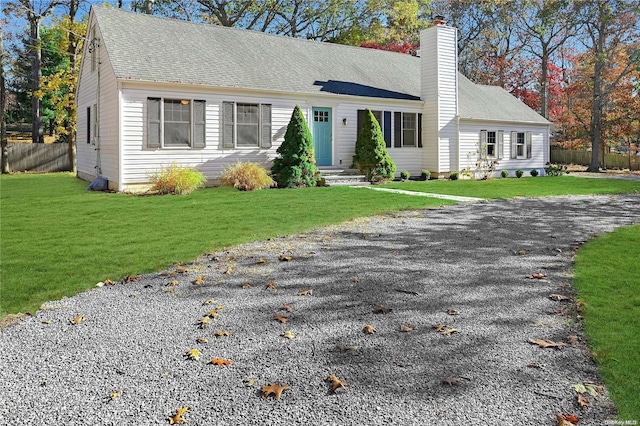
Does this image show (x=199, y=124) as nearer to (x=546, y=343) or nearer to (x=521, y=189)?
(x=521, y=189)

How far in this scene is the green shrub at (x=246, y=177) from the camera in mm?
14961

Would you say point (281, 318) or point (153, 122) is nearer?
point (281, 318)

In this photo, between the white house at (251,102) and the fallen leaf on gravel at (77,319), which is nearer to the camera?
the fallen leaf on gravel at (77,319)

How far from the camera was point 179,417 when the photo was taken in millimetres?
2812

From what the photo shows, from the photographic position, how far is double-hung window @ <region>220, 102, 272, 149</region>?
16.2 metres

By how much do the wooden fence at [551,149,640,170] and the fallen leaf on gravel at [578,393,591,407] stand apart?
103ft

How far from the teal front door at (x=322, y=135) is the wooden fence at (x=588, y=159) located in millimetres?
20709

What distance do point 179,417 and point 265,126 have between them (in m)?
14.7

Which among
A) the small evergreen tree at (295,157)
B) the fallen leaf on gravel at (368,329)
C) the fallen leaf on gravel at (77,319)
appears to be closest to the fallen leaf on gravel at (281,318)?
the fallen leaf on gravel at (368,329)

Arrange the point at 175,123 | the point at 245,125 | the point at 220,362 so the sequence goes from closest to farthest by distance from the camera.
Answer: the point at 220,362
the point at 175,123
the point at 245,125

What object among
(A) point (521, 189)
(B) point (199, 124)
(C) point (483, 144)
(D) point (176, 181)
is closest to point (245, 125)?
(B) point (199, 124)

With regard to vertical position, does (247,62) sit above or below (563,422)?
above

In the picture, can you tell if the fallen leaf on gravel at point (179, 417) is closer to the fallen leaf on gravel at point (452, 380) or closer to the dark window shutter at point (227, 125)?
the fallen leaf on gravel at point (452, 380)

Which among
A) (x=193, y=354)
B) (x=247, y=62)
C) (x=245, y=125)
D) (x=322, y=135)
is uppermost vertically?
(x=247, y=62)
